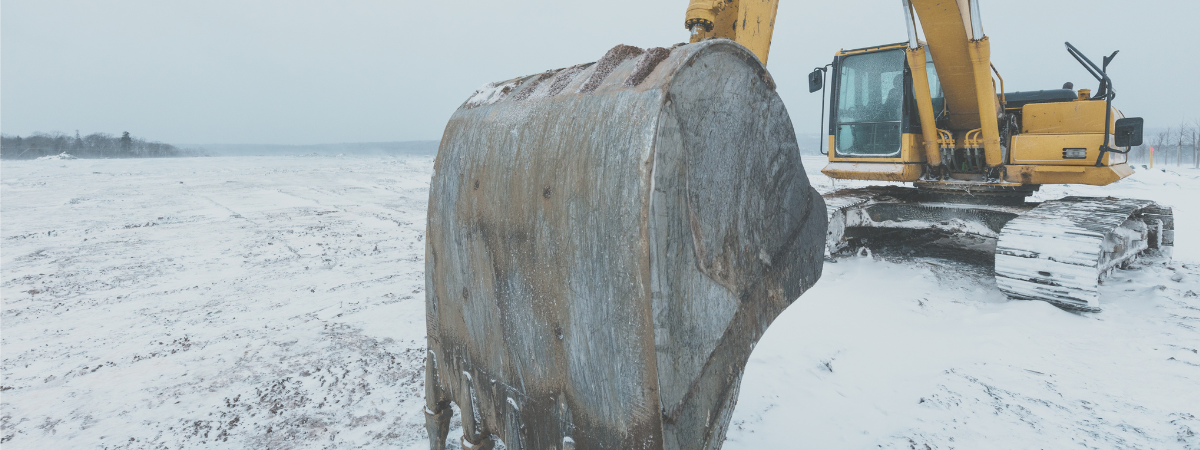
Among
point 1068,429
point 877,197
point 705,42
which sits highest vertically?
point 705,42

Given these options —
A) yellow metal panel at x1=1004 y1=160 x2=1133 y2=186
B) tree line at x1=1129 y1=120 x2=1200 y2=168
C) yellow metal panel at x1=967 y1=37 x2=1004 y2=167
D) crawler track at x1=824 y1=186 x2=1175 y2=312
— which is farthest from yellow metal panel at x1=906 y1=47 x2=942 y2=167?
tree line at x1=1129 y1=120 x2=1200 y2=168

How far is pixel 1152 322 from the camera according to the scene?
12.5ft

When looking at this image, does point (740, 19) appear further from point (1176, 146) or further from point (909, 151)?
point (1176, 146)

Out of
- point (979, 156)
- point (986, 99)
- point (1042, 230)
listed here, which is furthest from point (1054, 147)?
point (1042, 230)

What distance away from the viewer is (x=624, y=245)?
110cm

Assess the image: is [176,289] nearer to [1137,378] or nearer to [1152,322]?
[1137,378]

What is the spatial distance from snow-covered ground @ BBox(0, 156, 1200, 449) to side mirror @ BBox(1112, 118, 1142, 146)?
3.94 feet

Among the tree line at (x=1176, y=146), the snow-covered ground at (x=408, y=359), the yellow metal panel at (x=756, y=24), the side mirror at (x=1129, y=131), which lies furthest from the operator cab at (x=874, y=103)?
the tree line at (x=1176, y=146)

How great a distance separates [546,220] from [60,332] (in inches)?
173

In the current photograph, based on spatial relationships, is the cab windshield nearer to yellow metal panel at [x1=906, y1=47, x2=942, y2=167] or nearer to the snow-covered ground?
yellow metal panel at [x1=906, y1=47, x2=942, y2=167]

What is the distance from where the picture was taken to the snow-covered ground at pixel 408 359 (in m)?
2.45

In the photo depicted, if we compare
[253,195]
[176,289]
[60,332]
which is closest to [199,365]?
[60,332]

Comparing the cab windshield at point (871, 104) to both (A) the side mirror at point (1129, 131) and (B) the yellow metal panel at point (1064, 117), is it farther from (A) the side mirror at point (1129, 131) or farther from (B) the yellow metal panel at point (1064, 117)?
(A) the side mirror at point (1129, 131)

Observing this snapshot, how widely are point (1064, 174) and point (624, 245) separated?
18.9ft
